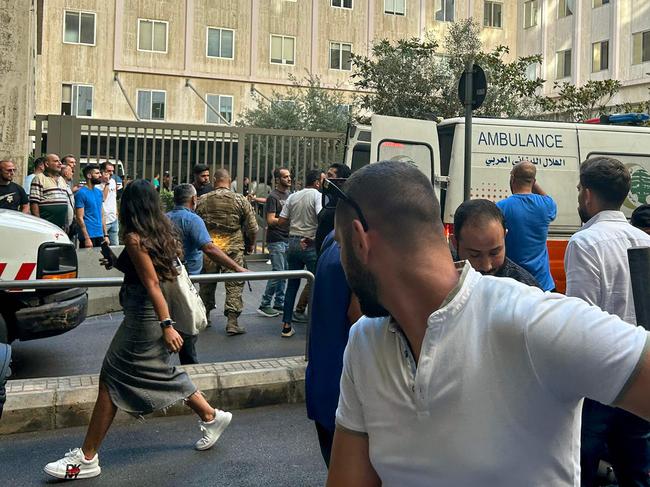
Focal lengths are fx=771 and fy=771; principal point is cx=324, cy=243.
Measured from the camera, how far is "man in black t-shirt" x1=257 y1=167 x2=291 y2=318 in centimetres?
915

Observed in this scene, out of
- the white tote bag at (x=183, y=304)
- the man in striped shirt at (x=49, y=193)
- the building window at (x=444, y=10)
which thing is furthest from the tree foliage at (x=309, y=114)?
the white tote bag at (x=183, y=304)

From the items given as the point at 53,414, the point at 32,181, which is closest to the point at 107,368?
the point at 53,414

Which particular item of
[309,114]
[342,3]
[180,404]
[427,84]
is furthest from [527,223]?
[342,3]

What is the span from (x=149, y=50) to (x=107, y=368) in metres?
31.5

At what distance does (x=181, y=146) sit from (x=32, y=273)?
8665 millimetres

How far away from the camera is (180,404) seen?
549 centimetres

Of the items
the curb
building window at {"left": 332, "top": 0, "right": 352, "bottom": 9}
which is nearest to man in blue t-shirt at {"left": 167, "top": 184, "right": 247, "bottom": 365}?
the curb

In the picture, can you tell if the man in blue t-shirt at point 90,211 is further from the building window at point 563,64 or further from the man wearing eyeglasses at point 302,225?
the building window at point 563,64

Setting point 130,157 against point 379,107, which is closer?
point 130,157

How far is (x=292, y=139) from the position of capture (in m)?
15.1

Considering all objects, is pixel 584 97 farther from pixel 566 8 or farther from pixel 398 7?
pixel 398 7

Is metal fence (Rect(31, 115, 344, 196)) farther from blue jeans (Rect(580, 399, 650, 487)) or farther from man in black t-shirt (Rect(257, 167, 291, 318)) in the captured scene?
blue jeans (Rect(580, 399, 650, 487))

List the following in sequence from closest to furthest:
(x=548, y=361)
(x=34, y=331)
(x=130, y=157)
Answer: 1. (x=548, y=361)
2. (x=34, y=331)
3. (x=130, y=157)

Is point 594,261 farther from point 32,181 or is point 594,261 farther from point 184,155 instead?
point 184,155
